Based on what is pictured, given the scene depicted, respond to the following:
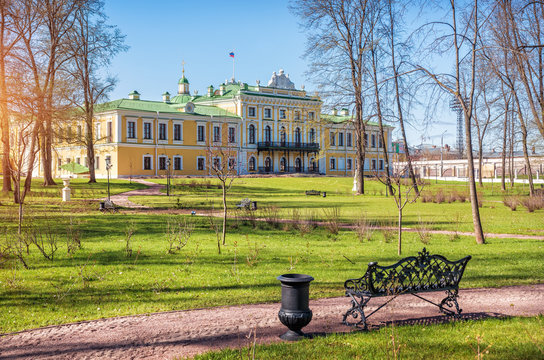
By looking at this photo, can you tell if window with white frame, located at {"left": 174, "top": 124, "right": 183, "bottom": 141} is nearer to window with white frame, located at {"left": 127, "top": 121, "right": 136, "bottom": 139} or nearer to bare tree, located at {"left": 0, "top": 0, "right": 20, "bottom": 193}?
window with white frame, located at {"left": 127, "top": 121, "right": 136, "bottom": 139}

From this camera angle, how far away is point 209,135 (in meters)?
52.9

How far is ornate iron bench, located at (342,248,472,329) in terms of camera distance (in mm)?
5688

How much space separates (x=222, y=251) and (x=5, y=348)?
5956 mm

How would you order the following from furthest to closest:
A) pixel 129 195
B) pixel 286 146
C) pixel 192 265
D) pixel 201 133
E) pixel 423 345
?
pixel 286 146 → pixel 201 133 → pixel 129 195 → pixel 192 265 → pixel 423 345

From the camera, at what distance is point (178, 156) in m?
51.5

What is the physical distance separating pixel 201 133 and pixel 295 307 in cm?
4908

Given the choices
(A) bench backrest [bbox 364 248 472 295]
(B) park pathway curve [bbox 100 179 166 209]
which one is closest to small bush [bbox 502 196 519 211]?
(B) park pathway curve [bbox 100 179 166 209]

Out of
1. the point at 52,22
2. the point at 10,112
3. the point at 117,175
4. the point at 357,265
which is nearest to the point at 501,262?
the point at 357,265

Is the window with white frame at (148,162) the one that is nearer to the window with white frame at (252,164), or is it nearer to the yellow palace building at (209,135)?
the yellow palace building at (209,135)

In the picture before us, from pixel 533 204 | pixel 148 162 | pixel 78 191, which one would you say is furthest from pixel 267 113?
pixel 533 204

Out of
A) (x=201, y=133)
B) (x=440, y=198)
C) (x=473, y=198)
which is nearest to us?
(x=473, y=198)

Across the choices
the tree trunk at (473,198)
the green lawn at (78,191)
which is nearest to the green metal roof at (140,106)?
the green lawn at (78,191)

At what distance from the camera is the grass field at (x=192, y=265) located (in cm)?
693

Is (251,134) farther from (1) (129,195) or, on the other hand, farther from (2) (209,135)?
(1) (129,195)
